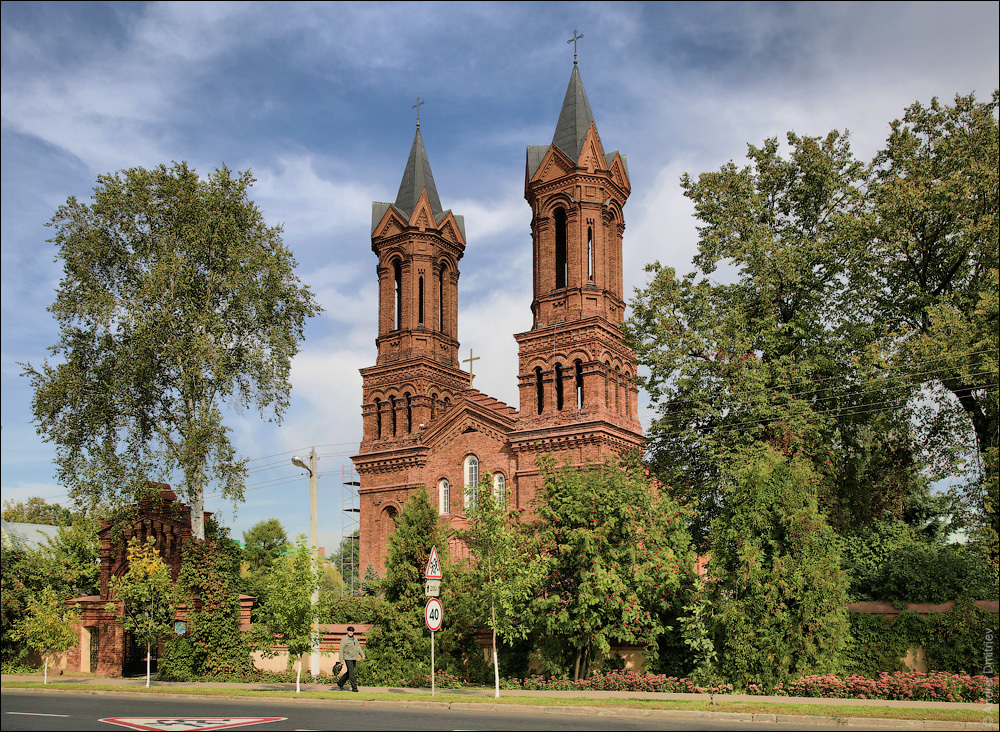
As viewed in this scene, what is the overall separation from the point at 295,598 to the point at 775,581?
11790 mm

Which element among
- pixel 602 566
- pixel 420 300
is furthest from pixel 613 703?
pixel 420 300

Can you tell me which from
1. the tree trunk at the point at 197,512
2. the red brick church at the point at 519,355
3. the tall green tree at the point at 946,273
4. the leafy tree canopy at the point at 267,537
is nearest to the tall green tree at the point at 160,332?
the tree trunk at the point at 197,512

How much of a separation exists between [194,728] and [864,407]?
767 inches

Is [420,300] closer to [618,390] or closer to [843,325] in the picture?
[618,390]

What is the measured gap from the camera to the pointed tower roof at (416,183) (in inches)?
1992

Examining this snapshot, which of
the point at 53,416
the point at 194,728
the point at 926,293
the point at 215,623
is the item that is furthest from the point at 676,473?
the point at 53,416

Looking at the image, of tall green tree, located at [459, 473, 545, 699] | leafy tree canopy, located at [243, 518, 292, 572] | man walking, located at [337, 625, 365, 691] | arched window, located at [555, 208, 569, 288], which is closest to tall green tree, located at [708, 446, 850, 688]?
tall green tree, located at [459, 473, 545, 699]

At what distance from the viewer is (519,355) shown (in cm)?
4228

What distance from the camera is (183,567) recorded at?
27.5m

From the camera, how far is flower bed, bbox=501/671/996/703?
56.0 ft

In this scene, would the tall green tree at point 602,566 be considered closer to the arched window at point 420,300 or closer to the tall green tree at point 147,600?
the tall green tree at point 147,600

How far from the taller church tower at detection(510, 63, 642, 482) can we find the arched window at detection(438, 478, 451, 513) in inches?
212

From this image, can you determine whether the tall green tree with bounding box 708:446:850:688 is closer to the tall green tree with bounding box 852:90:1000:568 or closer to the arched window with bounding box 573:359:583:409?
the tall green tree with bounding box 852:90:1000:568

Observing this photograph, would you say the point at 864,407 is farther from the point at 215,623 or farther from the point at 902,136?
the point at 215,623
